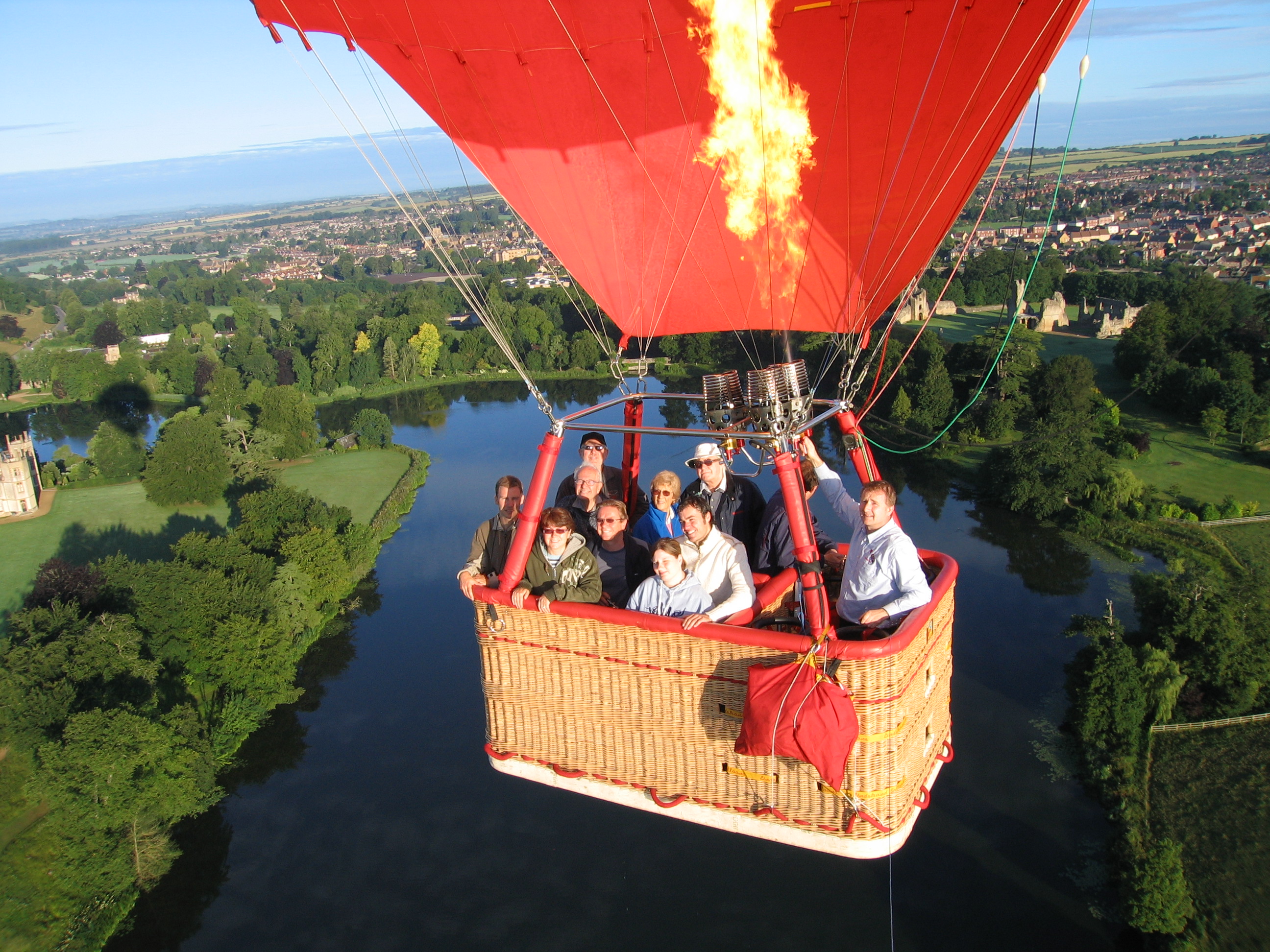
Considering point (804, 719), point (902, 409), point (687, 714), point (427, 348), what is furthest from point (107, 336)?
point (804, 719)

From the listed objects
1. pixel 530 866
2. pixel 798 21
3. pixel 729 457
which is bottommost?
pixel 530 866

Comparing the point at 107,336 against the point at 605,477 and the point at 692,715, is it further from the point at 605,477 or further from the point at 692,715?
the point at 692,715

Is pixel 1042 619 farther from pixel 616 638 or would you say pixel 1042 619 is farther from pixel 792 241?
pixel 616 638

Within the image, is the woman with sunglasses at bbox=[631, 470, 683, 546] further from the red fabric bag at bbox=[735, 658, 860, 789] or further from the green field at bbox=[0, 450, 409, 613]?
the green field at bbox=[0, 450, 409, 613]

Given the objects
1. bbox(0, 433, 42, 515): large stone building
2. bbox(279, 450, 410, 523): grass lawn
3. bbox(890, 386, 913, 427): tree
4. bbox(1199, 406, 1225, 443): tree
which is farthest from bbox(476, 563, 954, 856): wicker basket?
bbox(0, 433, 42, 515): large stone building

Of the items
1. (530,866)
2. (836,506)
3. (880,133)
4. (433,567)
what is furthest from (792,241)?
(433,567)

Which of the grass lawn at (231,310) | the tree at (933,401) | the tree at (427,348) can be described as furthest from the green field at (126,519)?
the grass lawn at (231,310)
